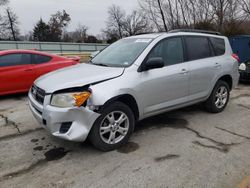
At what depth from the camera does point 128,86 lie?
12.7 feet

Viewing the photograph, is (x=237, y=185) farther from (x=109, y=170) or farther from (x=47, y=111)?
(x=47, y=111)

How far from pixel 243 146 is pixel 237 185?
3.80 ft

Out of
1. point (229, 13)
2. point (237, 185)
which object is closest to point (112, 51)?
point (237, 185)

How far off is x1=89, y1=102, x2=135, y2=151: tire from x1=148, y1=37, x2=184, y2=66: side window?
1075 mm

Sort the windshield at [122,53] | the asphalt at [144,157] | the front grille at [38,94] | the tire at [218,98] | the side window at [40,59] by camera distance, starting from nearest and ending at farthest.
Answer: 1. the asphalt at [144,157]
2. the front grille at [38,94]
3. the windshield at [122,53]
4. the tire at [218,98]
5. the side window at [40,59]

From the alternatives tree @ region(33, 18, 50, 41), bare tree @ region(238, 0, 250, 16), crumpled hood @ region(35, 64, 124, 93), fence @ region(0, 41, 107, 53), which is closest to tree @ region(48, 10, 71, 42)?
tree @ region(33, 18, 50, 41)

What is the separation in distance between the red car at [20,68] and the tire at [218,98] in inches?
185

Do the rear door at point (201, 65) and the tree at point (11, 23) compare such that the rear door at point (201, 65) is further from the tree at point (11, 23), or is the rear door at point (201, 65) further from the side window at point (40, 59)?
the tree at point (11, 23)

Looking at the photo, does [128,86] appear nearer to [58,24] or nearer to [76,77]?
[76,77]

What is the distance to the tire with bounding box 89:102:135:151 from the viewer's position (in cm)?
369

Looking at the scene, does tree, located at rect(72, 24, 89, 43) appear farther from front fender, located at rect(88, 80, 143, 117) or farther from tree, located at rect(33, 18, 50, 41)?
front fender, located at rect(88, 80, 143, 117)

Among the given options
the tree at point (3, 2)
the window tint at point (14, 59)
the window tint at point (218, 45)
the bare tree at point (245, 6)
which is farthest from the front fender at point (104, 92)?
the tree at point (3, 2)

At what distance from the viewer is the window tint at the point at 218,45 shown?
18.1 ft

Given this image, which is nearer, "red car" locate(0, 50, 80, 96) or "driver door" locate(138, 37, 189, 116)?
"driver door" locate(138, 37, 189, 116)
